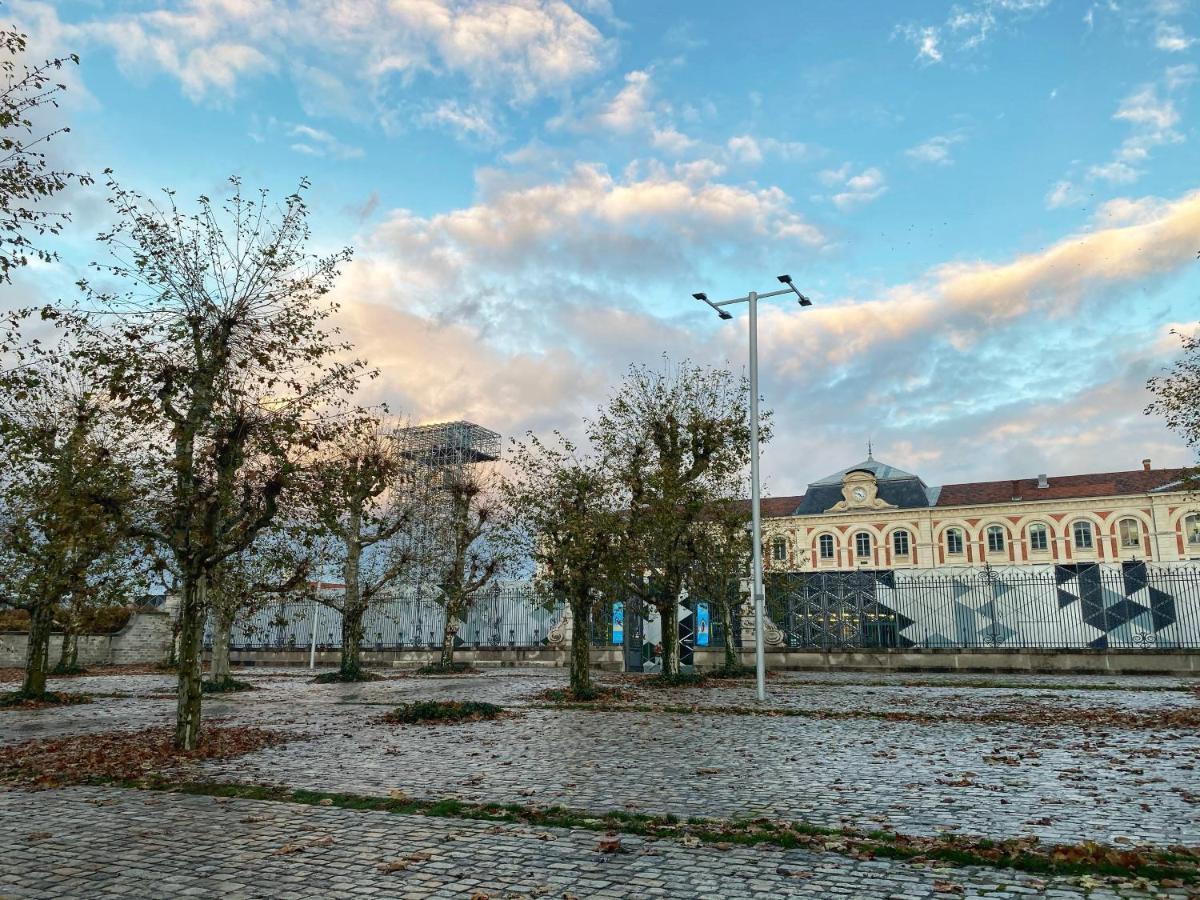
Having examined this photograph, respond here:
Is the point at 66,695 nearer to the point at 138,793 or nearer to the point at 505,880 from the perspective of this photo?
the point at 138,793

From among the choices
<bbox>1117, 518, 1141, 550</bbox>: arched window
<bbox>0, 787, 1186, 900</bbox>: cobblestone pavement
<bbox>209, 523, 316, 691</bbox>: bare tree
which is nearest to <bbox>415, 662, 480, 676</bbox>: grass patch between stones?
<bbox>209, 523, 316, 691</bbox>: bare tree

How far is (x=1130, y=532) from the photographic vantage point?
225 ft

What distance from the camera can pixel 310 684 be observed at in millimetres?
29469

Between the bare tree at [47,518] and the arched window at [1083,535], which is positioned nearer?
the bare tree at [47,518]

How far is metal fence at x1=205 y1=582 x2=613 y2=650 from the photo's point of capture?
131ft

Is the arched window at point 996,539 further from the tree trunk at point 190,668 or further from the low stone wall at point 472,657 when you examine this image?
the tree trunk at point 190,668

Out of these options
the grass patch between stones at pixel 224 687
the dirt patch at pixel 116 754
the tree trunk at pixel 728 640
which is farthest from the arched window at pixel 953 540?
the dirt patch at pixel 116 754

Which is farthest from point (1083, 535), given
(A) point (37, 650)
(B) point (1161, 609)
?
(A) point (37, 650)

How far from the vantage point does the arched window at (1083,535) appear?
229 feet

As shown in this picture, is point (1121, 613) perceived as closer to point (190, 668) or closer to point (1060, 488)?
point (190, 668)

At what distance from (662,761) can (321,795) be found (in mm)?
4301

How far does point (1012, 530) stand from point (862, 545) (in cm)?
1246

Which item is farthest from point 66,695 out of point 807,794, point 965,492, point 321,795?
point 965,492

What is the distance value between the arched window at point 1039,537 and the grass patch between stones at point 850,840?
239ft
